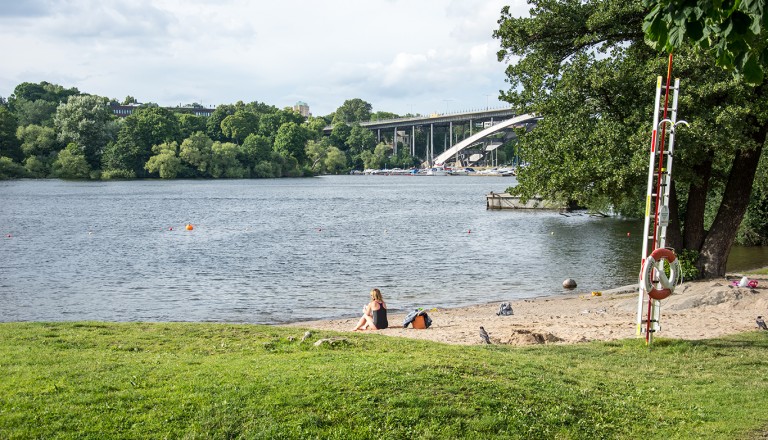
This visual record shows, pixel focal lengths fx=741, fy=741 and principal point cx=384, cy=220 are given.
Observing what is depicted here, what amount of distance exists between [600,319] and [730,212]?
5.26 metres

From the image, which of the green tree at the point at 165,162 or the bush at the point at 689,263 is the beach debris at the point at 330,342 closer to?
the bush at the point at 689,263

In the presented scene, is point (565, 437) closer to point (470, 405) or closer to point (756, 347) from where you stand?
point (470, 405)

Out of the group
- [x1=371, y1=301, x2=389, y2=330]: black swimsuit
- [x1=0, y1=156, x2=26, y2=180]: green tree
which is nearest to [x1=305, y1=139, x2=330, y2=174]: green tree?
[x1=0, y1=156, x2=26, y2=180]: green tree

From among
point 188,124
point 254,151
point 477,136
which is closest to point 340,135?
point 477,136

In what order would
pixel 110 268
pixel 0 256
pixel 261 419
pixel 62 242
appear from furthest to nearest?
pixel 62 242 < pixel 0 256 < pixel 110 268 < pixel 261 419

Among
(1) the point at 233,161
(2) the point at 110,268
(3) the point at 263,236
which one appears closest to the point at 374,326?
(2) the point at 110,268

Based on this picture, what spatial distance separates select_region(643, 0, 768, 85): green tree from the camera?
5828 millimetres

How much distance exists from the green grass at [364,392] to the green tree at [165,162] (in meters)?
116

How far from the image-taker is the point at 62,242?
38.6 meters

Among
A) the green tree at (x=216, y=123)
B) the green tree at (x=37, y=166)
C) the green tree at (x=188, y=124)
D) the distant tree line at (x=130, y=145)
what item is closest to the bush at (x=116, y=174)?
the distant tree line at (x=130, y=145)

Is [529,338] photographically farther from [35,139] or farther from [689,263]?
[35,139]

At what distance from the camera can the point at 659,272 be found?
10.7 m

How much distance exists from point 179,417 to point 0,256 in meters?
30.3

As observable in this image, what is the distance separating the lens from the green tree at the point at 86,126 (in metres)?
118
